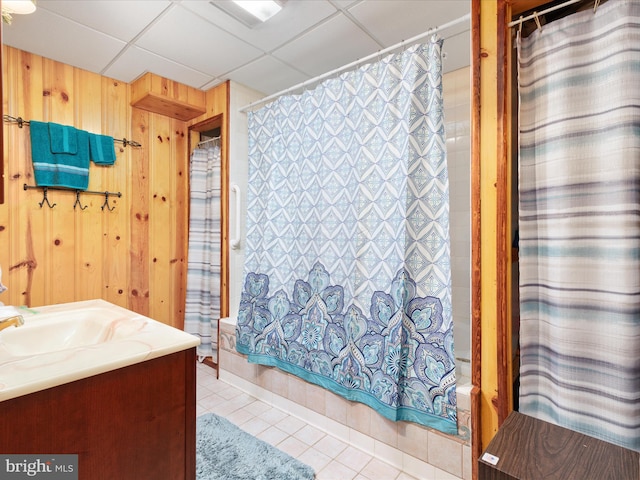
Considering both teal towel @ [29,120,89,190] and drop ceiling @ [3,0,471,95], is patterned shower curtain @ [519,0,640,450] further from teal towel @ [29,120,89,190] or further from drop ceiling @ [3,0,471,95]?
teal towel @ [29,120,89,190]

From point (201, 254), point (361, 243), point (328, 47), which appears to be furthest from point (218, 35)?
point (201, 254)

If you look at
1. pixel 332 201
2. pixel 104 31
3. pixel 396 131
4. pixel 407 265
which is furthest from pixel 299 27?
pixel 407 265

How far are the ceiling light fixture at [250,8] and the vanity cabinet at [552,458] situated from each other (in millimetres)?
2031

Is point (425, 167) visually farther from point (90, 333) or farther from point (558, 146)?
point (90, 333)

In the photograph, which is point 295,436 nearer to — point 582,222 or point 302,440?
point 302,440

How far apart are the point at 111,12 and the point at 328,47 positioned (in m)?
1.19

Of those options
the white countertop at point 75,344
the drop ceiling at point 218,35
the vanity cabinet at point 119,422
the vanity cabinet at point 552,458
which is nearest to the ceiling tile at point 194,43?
the drop ceiling at point 218,35

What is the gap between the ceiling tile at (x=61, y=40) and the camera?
1800mm

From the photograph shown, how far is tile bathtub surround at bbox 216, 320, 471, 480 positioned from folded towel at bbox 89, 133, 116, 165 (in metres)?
1.47

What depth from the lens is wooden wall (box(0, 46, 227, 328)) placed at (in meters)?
2.09

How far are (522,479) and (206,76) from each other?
2818 millimetres

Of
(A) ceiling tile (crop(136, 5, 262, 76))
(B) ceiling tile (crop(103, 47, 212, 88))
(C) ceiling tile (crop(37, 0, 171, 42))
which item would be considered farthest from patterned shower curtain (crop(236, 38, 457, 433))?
(C) ceiling tile (crop(37, 0, 171, 42))

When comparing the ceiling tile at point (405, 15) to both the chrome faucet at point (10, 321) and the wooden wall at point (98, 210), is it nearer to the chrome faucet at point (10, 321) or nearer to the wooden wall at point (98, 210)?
the wooden wall at point (98, 210)

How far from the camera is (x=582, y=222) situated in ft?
4.04
